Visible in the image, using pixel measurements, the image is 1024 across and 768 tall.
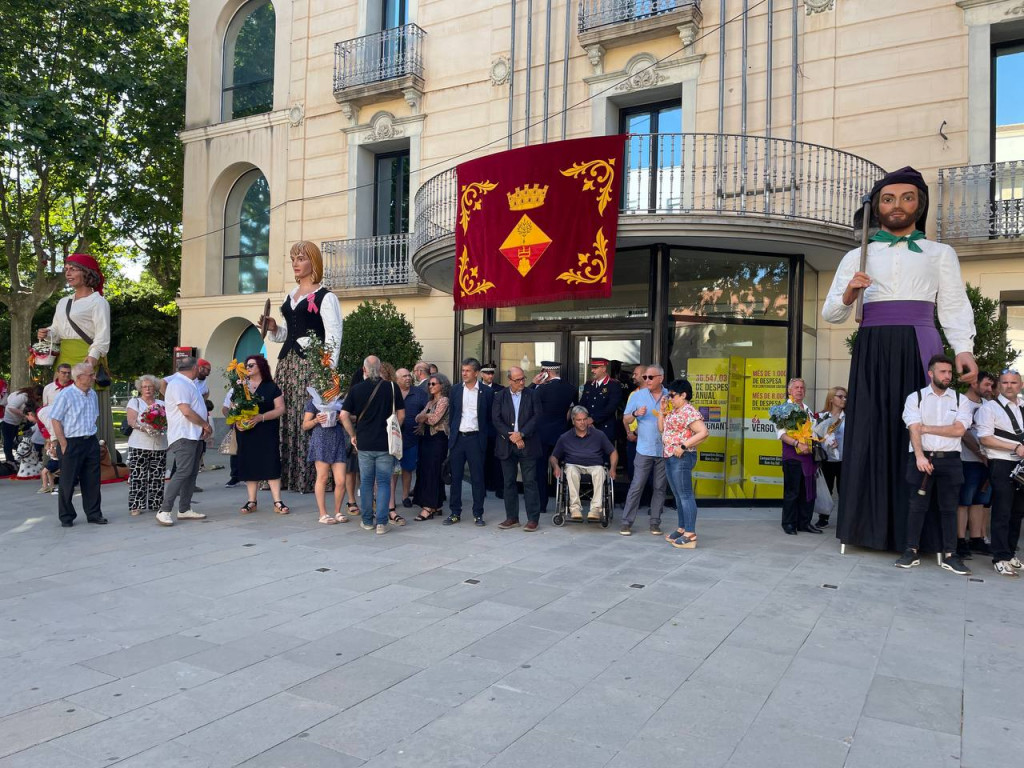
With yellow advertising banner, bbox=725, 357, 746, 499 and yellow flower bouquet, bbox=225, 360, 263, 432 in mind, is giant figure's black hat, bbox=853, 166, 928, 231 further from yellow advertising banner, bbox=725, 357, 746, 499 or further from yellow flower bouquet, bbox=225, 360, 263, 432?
yellow flower bouquet, bbox=225, 360, 263, 432

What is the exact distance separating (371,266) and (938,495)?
1172 cm

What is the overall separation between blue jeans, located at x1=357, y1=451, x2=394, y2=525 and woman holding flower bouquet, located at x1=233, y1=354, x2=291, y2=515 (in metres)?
1.45

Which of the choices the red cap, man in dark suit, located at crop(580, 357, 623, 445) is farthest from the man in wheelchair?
the red cap

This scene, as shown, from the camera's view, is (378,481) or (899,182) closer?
(899,182)

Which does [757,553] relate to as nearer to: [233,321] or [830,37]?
[830,37]

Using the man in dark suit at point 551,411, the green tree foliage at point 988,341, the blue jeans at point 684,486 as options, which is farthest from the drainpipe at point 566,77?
Result: the blue jeans at point 684,486

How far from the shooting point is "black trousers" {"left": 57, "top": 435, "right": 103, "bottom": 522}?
780 cm

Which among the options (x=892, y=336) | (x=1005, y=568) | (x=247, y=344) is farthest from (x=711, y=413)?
(x=247, y=344)

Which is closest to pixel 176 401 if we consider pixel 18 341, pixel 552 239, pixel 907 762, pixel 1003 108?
pixel 552 239

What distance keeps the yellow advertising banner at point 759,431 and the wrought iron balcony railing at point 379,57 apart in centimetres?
933

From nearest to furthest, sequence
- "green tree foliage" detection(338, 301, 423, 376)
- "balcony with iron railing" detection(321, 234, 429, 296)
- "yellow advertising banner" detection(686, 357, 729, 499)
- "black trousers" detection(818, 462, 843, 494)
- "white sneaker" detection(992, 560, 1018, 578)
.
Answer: "white sneaker" detection(992, 560, 1018, 578) < "black trousers" detection(818, 462, 843, 494) < "yellow advertising banner" detection(686, 357, 729, 499) < "green tree foliage" detection(338, 301, 423, 376) < "balcony with iron railing" detection(321, 234, 429, 296)

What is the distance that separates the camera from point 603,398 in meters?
9.24

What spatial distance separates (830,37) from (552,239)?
18.6 ft

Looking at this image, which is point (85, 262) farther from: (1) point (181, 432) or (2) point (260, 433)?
(2) point (260, 433)
